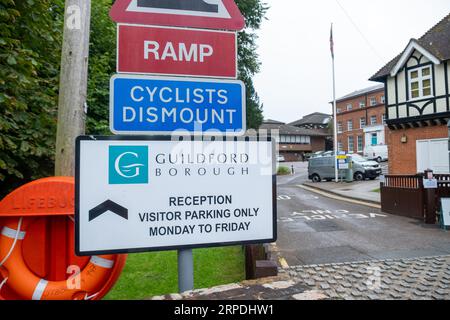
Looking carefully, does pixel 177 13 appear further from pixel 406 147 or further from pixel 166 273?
pixel 406 147

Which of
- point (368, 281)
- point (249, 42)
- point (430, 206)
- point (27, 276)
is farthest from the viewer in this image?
point (249, 42)

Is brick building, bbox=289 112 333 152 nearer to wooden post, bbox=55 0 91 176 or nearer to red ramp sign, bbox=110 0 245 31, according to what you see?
wooden post, bbox=55 0 91 176

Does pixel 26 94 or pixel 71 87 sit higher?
pixel 26 94

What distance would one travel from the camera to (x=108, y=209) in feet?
5.80

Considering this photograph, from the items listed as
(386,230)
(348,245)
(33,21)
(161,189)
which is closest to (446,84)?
(386,230)

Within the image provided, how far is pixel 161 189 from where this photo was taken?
6.00ft

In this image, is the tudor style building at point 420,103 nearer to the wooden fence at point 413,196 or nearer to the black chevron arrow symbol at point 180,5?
the wooden fence at point 413,196

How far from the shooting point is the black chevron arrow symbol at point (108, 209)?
1753mm

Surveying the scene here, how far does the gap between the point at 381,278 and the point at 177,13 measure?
4.41 m

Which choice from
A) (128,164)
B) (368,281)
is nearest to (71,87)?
(128,164)

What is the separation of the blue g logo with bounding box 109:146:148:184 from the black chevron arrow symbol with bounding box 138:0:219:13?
871mm

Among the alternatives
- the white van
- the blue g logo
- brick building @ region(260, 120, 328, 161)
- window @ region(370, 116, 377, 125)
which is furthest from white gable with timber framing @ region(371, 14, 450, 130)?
brick building @ region(260, 120, 328, 161)

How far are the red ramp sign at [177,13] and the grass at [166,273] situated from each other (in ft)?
11.3

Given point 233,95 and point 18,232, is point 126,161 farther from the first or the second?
point 18,232
